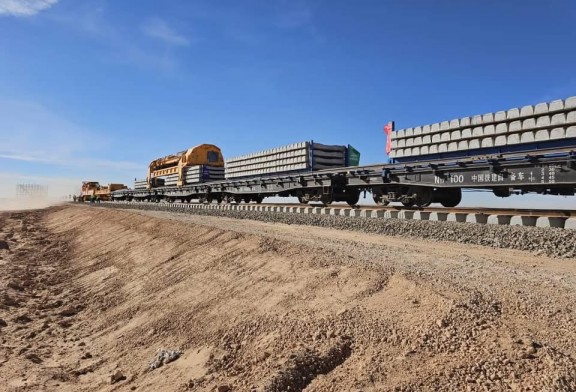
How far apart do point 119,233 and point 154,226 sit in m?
2.94

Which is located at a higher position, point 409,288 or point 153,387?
point 409,288

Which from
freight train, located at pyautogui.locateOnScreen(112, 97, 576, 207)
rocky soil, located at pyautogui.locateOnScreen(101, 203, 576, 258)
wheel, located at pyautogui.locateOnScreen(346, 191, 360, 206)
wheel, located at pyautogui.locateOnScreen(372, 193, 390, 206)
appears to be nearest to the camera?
rocky soil, located at pyautogui.locateOnScreen(101, 203, 576, 258)

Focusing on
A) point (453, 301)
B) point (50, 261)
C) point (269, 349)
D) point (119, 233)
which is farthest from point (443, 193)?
point (50, 261)

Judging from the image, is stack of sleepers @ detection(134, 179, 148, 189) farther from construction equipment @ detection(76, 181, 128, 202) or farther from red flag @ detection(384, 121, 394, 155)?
red flag @ detection(384, 121, 394, 155)

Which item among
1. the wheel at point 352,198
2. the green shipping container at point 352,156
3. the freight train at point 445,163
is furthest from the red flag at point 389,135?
the green shipping container at point 352,156

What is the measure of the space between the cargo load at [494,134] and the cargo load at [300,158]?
505cm

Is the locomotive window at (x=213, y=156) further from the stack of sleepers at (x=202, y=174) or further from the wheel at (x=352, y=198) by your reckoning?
the wheel at (x=352, y=198)

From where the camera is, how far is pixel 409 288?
4.44 m

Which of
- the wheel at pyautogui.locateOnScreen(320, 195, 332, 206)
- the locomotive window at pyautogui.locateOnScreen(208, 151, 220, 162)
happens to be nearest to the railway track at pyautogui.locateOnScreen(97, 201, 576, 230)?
the wheel at pyautogui.locateOnScreen(320, 195, 332, 206)

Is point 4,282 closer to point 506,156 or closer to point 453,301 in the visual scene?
point 453,301

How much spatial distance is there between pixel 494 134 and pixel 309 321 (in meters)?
7.73

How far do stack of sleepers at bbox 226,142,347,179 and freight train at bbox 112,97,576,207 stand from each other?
0.14 feet

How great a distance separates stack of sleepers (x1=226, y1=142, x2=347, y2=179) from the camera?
1700cm

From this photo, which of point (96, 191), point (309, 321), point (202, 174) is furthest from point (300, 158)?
point (96, 191)
